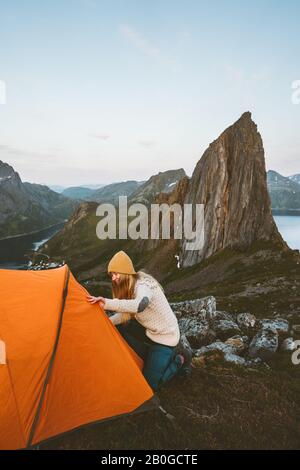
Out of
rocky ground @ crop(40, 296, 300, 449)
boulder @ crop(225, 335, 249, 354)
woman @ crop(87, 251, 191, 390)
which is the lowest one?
boulder @ crop(225, 335, 249, 354)

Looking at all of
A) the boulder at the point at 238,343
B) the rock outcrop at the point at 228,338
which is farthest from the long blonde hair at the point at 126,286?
the boulder at the point at 238,343

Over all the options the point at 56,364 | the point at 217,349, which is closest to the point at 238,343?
the point at 217,349

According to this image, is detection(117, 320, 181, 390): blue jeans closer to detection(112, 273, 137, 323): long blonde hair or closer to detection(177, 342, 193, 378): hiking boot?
detection(177, 342, 193, 378): hiking boot

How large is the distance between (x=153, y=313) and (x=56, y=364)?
2850mm

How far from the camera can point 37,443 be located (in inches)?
320

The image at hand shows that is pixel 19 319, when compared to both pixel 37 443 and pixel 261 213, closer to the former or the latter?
pixel 37 443

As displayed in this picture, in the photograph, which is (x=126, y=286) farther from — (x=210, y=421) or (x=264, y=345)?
(x=264, y=345)

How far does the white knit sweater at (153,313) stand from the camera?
928 centimetres

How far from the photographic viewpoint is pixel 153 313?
9.78 metres

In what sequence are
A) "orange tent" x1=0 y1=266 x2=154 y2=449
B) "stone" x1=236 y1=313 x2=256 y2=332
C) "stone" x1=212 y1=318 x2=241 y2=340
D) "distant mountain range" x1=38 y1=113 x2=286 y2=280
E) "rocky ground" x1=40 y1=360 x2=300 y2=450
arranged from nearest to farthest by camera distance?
"orange tent" x1=0 y1=266 x2=154 y2=449 < "rocky ground" x1=40 y1=360 x2=300 y2=450 < "stone" x1=212 y1=318 x2=241 y2=340 < "stone" x1=236 y1=313 x2=256 y2=332 < "distant mountain range" x1=38 y1=113 x2=286 y2=280

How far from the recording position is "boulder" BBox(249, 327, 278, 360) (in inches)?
620

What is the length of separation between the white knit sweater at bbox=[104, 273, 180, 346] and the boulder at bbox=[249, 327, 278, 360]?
748 centimetres

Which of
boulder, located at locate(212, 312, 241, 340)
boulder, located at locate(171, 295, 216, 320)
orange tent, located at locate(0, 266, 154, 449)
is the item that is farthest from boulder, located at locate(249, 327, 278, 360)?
orange tent, located at locate(0, 266, 154, 449)

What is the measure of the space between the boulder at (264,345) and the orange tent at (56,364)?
786 cm
